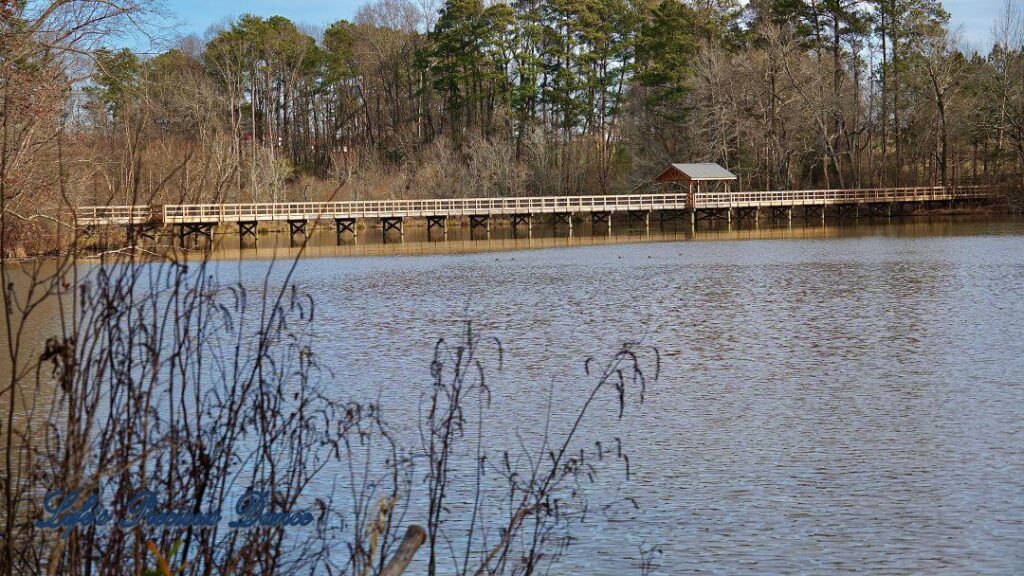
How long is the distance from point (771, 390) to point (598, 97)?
5598 cm

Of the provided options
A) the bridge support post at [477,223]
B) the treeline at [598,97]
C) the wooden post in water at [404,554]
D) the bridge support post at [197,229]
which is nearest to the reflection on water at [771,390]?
the bridge support post at [197,229]

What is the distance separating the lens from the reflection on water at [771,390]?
674cm

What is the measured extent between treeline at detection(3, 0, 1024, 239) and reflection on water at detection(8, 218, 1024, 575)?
29603 millimetres

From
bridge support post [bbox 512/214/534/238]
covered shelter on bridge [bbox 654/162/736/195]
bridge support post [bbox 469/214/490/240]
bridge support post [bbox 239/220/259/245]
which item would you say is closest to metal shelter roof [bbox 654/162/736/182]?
covered shelter on bridge [bbox 654/162/736/195]

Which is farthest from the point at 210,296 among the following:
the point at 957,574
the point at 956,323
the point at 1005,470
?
the point at 956,323

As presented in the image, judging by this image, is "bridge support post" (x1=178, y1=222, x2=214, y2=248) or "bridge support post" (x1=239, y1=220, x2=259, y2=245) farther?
"bridge support post" (x1=239, y1=220, x2=259, y2=245)

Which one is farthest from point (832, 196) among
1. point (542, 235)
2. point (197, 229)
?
point (197, 229)

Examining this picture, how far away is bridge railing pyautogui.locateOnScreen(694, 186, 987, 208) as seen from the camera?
51656 mm

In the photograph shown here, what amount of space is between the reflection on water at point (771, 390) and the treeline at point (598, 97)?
97.1ft

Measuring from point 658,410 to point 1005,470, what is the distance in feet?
10.7

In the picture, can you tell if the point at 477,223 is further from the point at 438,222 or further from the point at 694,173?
the point at 694,173

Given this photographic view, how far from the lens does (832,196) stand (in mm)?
53281

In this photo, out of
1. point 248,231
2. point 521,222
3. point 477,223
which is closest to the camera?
point 248,231

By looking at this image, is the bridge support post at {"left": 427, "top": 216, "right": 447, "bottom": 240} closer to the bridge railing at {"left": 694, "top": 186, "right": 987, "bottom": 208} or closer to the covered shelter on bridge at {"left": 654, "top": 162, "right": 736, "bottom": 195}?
the covered shelter on bridge at {"left": 654, "top": 162, "right": 736, "bottom": 195}
